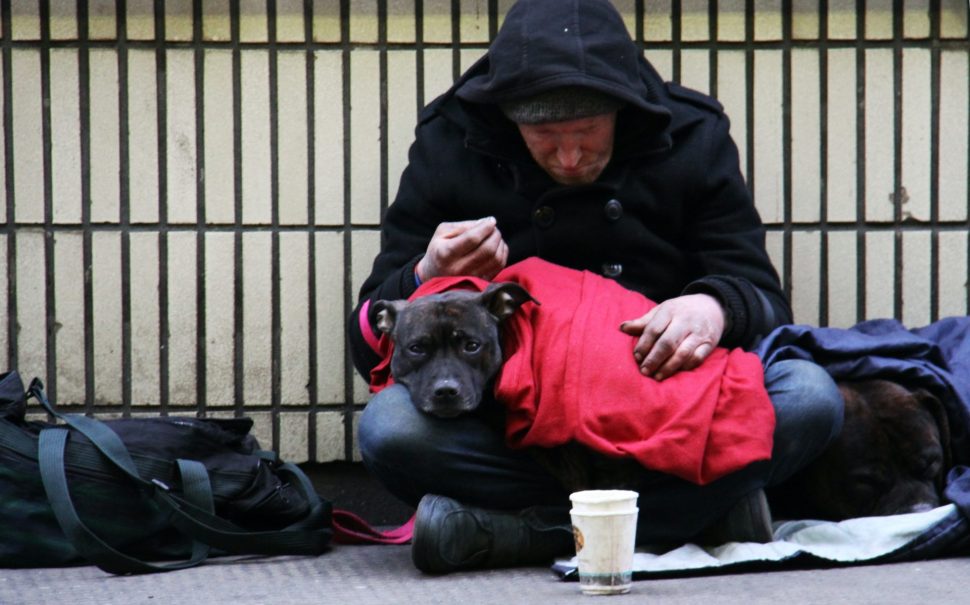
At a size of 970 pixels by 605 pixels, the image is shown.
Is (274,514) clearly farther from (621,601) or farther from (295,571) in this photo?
(621,601)

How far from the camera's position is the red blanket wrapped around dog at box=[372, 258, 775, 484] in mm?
2965

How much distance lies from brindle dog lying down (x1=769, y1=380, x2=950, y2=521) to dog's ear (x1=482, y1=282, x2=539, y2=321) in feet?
2.66

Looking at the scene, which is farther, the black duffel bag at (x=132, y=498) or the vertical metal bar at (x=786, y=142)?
the vertical metal bar at (x=786, y=142)

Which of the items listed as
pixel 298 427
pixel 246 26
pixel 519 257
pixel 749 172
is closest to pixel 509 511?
pixel 519 257

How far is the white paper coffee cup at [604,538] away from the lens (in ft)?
8.91

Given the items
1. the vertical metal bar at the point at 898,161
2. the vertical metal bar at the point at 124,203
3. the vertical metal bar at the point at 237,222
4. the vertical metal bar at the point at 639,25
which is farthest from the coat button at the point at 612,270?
the vertical metal bar at the point at 124,203

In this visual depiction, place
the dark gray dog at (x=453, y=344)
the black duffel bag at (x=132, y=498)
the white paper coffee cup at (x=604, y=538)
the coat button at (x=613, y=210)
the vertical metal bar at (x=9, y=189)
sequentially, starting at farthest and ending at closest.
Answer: the vertical metal bar at (x=9, y=189) < the coat button at (x=613, y=210) < the black duffel bag at (x=132, y=498) < the dark gray dog at (x=453, y=344) < the white paper coffee cup at (x=604, y=538)

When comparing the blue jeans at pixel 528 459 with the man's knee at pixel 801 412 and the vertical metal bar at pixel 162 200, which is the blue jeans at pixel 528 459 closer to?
the man's knee at pixel 801 412

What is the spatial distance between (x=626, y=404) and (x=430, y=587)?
0.57m

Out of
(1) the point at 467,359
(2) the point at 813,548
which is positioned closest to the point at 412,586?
(1) the point at 467,359

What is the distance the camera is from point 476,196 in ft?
11.4

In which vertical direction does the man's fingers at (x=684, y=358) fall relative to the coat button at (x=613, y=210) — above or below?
below

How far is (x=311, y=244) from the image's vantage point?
3852mm

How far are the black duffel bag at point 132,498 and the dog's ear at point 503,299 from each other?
71cm
